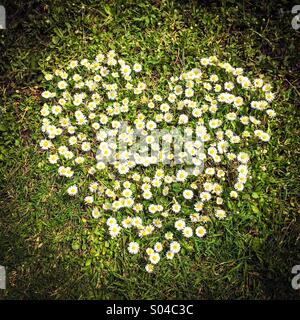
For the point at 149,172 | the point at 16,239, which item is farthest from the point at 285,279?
the point at 16,239

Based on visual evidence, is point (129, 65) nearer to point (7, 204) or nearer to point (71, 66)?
point (71, 66)
